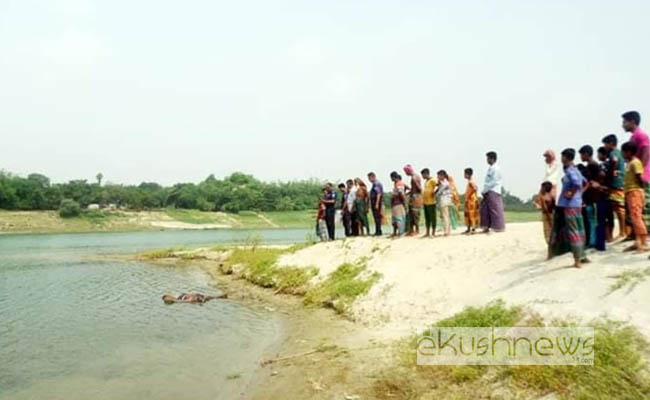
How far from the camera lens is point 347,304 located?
1072 cm

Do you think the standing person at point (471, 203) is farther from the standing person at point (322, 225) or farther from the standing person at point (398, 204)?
the standing person at point (322, 225)

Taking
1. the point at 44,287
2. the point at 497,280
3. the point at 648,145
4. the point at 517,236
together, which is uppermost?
the point at 648,145

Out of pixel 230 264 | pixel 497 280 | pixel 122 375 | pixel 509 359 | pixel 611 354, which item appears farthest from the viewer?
pixel 230 264

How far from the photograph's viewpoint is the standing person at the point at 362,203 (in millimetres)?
15305

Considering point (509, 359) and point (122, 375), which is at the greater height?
point (509, 359)

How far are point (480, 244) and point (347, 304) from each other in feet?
10.8

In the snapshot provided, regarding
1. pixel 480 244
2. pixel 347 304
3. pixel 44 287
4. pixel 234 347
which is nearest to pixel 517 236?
pixel 480 244

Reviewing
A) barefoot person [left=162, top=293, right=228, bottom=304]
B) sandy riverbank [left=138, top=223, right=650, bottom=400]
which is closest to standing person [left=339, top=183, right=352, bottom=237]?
sandy riverbank [left=138, top=223, right=650, bottom=400]

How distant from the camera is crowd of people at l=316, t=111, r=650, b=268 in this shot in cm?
762

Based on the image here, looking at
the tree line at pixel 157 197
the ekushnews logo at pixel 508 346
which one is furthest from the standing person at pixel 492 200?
the tree line at pixel 157 197

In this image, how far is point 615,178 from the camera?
8367 millimetres

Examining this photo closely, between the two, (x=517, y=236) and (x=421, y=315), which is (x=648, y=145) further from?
(x=421, y=315)

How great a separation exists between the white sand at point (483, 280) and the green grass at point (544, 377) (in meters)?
0.37

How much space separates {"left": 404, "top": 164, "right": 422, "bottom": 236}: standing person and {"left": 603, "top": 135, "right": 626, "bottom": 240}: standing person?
5305 millimetres
